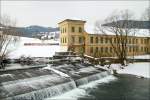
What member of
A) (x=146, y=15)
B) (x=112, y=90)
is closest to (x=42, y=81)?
(x=112, y=90)

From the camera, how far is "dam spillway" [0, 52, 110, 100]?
2394cm

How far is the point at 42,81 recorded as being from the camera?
28156 mm

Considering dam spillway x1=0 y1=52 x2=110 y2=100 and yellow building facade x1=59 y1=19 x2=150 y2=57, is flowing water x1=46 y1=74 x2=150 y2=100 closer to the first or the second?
dam spillway x1=0 y1=52 x2=110 y2=100

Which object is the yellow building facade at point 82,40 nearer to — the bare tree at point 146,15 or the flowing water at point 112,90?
the bare tree at point 146,15

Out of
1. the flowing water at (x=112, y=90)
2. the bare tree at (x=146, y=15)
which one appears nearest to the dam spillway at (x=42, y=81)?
the flowing water at (x=112, y=90)

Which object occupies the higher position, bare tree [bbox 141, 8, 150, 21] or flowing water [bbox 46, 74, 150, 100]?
bare tree [bbox 141, 8, 150, 21]

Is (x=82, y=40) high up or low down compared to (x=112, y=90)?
up

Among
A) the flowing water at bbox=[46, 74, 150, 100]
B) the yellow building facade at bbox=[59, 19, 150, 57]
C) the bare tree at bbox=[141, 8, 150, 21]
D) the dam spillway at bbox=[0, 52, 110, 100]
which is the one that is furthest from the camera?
the yellow building facade at bbox=[59, 19, 150, 57]

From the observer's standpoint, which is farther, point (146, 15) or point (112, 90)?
point (146, 15)

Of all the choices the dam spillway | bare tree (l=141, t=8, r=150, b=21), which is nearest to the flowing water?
the dam spillway

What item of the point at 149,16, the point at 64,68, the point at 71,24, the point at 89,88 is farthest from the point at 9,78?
the point at 71,24

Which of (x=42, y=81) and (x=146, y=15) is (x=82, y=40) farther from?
(x=42, y=81)

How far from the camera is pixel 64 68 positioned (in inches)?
1446

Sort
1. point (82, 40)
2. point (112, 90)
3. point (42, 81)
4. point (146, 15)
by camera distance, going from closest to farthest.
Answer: point (42, 81), point (112, 90), point (146, 15), point (82, 40)
